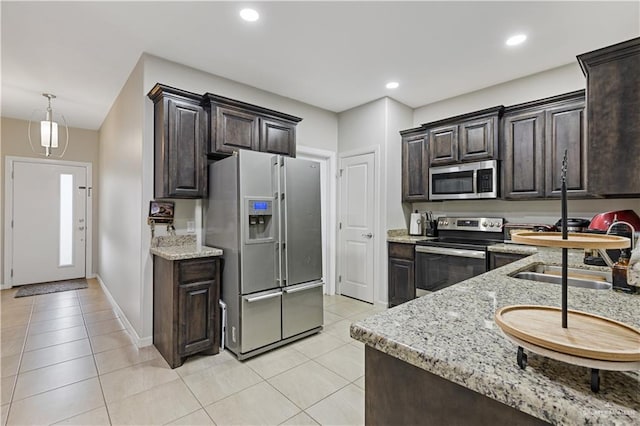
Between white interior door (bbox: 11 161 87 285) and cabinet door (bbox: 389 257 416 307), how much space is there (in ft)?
17.7

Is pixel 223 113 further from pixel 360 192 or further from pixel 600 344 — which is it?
pixel 600 344

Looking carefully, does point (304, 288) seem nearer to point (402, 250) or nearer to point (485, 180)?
point (402, 250)

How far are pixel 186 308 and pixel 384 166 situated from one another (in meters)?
2.81

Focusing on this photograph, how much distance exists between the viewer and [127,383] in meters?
2.22

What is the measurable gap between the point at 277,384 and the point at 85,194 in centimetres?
527

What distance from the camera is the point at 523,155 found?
315cm

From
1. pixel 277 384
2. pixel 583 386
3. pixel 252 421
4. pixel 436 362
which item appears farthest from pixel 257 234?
pixel 583 386

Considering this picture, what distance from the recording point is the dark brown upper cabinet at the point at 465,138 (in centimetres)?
332

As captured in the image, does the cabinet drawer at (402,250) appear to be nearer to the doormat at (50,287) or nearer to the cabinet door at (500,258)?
the cabinet door at (500,258)

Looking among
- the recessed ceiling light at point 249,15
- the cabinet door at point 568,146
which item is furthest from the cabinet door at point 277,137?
the cabinet door at point 568,146

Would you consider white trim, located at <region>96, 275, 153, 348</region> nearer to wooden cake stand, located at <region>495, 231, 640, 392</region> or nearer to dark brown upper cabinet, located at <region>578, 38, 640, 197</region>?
wooden cake stand, located at <region>495, 231, 640, 392</region>

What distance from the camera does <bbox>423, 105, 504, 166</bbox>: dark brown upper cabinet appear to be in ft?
10.9

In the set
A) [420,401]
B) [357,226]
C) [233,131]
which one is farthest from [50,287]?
[420,401]

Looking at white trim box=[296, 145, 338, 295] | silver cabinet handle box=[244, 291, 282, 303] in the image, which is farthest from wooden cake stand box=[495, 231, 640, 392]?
white trim box=[296, 145, 338, 295]
